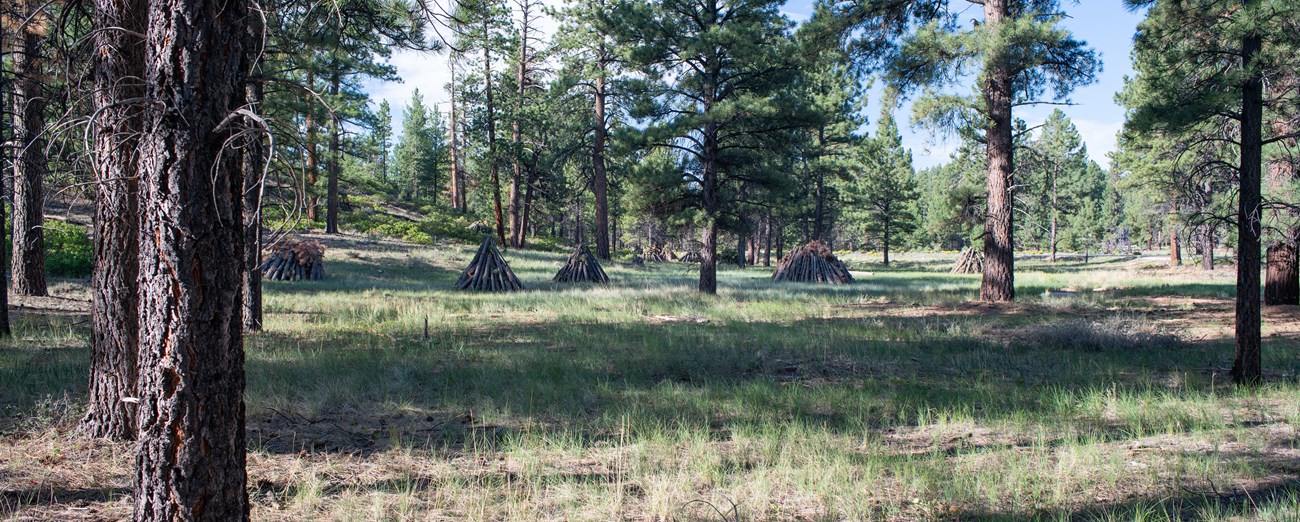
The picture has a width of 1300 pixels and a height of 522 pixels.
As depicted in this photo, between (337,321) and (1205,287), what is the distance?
19.5m

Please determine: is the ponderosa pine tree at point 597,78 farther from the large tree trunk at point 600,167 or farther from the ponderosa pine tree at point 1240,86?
the ponderosa pine tree at point 1240,86

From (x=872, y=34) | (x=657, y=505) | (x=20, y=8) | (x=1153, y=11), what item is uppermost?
(x=872, y=34)

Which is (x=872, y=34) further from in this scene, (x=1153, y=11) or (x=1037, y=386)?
(x=1037, y=386)

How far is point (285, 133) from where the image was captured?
8.36 feet

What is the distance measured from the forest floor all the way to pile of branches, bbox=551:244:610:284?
314 inches

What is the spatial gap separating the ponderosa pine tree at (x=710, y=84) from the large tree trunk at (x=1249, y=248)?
24.9ft

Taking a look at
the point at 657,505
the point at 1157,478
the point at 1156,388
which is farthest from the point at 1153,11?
the point at 657,505

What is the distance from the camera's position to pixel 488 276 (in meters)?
15.4

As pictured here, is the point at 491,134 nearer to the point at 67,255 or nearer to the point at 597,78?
the point at 597,78

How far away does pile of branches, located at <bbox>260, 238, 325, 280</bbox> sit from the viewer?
16375 mm

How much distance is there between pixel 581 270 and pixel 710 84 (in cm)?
646

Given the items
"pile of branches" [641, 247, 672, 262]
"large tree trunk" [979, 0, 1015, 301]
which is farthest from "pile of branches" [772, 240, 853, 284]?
"pile of branches" [641, 247, 672, 262]

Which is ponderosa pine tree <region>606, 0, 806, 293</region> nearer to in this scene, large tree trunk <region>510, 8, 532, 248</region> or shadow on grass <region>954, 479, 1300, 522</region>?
shadow on grass <region>954, 479, 1300, 522</region>

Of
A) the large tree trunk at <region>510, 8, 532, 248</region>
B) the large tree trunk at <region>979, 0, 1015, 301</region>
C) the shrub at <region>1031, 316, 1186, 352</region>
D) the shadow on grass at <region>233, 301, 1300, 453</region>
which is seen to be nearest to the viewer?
the shadow on grass at <region>233, 301, 1300, 453</region>
